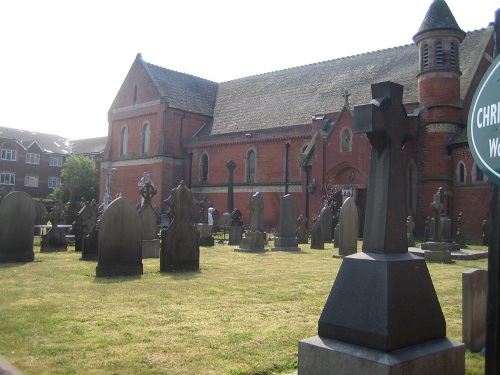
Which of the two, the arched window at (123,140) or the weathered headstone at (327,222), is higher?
the arched window at (123,140)

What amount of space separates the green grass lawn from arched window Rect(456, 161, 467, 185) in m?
17.3

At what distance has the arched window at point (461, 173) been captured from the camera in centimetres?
2600

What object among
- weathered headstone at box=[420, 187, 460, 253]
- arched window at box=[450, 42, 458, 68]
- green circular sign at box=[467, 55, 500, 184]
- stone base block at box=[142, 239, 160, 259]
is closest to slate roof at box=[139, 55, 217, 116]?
arched window at box=[450, 42, 458, 68]

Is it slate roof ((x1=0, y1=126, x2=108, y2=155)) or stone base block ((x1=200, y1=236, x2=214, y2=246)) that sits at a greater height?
slate roof ((x1=0, y1=126, x2=108, y2=155))

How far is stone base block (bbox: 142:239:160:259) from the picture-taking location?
43.7ft

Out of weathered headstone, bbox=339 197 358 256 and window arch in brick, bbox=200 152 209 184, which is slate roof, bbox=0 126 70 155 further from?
weathered headstone, bbox=339 197 358 256

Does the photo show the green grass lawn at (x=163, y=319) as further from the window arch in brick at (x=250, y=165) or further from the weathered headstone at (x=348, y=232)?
the window arch in brick at (x=250, y=165)

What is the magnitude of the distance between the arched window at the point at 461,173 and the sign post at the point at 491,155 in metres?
25.0

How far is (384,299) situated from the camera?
3.61 metres

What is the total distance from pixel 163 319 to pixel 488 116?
4.51 meters

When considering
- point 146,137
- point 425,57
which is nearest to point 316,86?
point 425,57

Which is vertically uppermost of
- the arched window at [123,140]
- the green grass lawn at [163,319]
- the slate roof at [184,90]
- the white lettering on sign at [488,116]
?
the slate roof at [184,90]

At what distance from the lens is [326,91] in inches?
1371

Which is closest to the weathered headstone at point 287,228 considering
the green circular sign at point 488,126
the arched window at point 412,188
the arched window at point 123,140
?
the arched window at point 412,188
